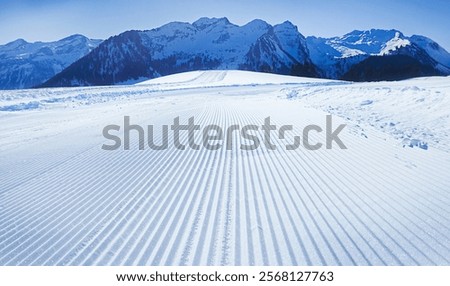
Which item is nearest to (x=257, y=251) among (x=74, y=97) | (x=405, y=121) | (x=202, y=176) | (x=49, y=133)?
(x=202, y=176)

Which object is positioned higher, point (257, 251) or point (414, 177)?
point (414, 177)

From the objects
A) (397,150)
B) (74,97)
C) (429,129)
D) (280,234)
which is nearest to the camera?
(280,234)

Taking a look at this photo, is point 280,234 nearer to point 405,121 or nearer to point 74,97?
point 405,121

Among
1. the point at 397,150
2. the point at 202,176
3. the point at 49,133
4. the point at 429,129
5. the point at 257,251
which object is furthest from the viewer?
the point at 49,133

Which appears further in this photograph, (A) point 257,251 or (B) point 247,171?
(B) point 247,171

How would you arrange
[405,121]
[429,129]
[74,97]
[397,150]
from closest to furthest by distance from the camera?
[397,150]
[429,129]
[405,121]
[74,97]

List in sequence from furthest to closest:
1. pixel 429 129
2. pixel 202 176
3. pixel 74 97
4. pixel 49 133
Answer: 1. pixel 74 97
2. pixel 49 133
3. pixel 429 129
4. pixel 202 176

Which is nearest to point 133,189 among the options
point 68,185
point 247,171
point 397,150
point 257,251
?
point 68,185

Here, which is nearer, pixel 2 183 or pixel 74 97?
pixel 2 183

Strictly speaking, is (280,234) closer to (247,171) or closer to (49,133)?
(247,171)

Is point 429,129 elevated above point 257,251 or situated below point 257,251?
above
